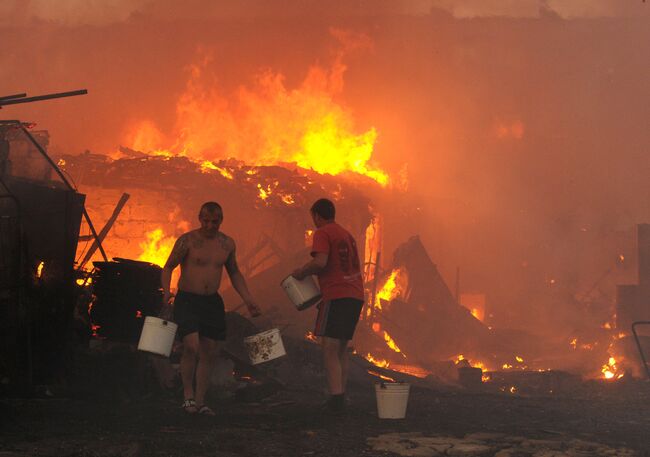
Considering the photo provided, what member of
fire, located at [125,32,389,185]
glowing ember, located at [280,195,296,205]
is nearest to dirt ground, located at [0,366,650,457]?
glowing ember, located at [280,195,296,205]

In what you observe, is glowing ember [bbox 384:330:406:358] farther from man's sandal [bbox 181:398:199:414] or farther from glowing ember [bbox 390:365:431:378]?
man's sandal [bbox 181:398:199:414]

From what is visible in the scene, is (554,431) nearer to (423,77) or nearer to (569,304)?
(569,304)

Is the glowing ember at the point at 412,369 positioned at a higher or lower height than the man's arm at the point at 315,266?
higher

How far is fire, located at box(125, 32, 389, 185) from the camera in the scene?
29.1 m

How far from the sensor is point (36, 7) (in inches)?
1138

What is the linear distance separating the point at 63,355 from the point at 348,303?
11.4 feet

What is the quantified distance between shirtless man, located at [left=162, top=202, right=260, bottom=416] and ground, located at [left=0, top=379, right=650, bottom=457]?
0.38m

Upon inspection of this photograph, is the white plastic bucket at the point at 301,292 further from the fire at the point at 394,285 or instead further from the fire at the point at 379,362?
the fire at the point at 394,285

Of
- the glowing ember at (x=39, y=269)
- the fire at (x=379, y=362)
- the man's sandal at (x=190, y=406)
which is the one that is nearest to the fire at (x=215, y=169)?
the fire at (x=379, y=362)

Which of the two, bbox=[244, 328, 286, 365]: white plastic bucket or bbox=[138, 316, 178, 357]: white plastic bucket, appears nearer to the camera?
bbox=[138, 316, 178, 357]: white plastic bucket

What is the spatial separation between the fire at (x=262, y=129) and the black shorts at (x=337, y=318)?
64.9 feet

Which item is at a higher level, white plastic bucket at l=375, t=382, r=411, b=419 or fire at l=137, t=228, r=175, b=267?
fire at l=137, t=228, r=175, b=267

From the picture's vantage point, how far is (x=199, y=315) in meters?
7.47

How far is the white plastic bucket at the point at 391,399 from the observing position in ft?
24.7
